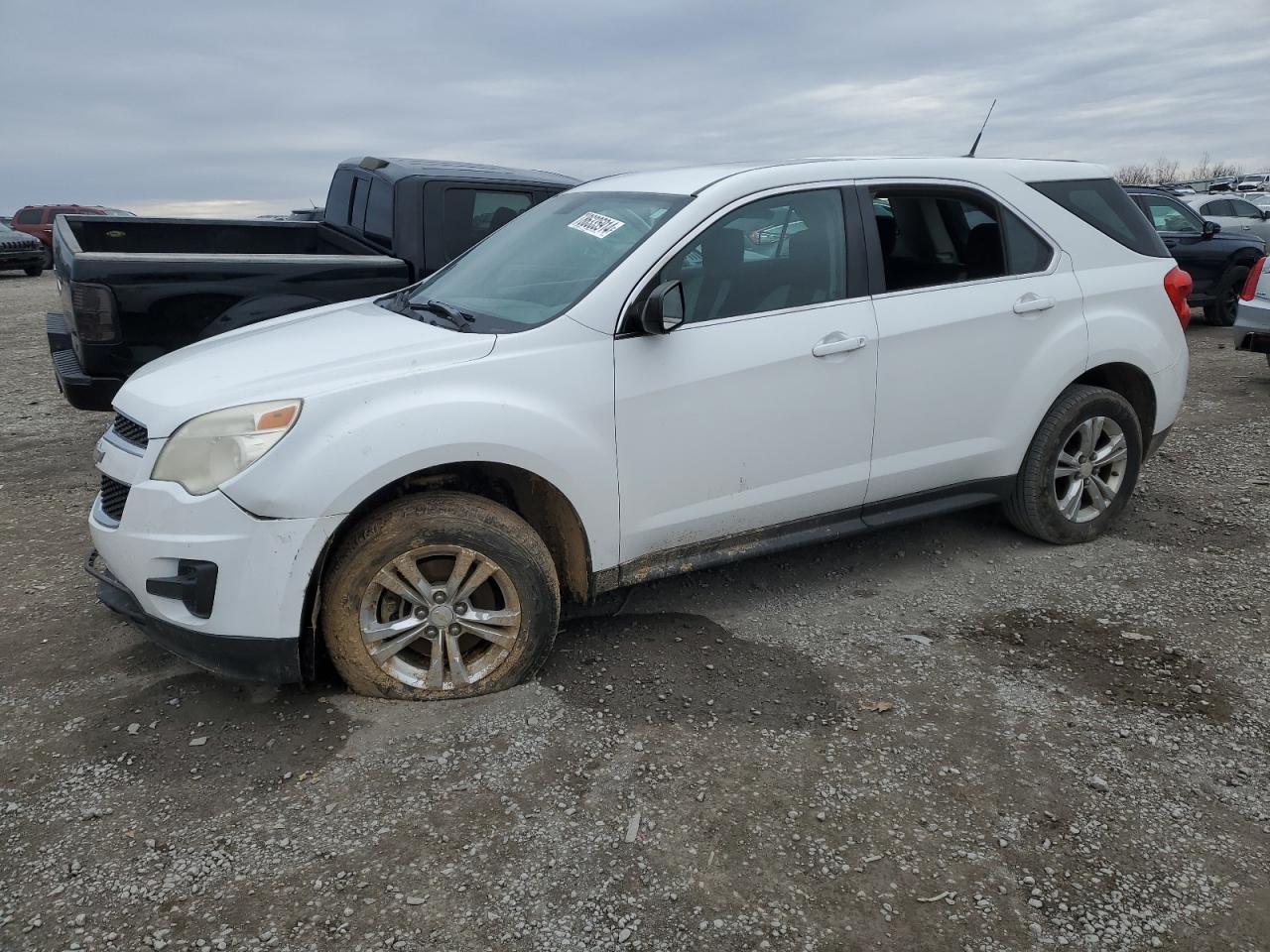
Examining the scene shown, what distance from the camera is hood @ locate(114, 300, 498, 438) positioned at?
10.3 ft

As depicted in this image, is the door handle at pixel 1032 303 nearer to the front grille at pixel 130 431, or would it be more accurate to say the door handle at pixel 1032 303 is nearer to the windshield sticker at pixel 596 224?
the windshield sticker at pixel 596 224

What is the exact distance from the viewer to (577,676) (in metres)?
3.65

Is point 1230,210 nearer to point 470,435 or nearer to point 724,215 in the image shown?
point 724,215

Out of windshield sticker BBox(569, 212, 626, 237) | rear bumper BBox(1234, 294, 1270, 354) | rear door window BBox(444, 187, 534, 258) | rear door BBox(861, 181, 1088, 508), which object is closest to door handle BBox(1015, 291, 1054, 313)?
rear door BBox(861, 181, 1088, 508)

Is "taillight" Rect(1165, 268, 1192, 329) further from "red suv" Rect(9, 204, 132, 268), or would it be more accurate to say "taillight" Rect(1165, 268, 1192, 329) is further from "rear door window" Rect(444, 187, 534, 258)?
"red suv" Rect(9, 204, 132, 268)

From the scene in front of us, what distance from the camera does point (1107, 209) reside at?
187 inches

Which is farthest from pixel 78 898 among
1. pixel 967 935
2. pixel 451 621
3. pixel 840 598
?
pixel 840 598

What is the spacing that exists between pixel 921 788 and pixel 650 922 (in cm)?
98

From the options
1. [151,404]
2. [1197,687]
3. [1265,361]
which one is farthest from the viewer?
[1265,361]

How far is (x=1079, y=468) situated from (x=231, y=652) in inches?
150

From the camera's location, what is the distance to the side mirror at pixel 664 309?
11.1 ft

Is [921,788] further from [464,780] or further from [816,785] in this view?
[464,780]

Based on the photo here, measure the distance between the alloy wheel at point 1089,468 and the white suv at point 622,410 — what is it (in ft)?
0.05

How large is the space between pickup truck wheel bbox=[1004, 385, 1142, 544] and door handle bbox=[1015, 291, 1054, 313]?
47 cm
